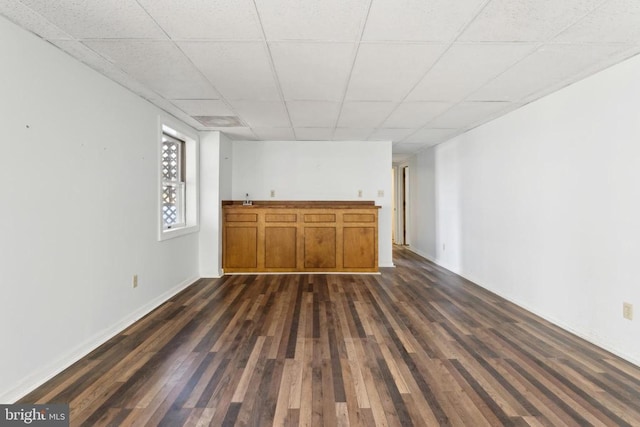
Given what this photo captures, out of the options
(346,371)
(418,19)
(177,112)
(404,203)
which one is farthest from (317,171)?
(346,371)

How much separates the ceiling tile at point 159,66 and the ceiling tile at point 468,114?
2.71 metres

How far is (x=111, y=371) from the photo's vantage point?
2.07 m

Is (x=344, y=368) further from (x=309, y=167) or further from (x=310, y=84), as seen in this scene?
(x=309, y=167)

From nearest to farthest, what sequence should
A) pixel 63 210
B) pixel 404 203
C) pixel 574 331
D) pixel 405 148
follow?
1. pixel 63 210
2. pixel 574 331
3. pixel 405 148
4. pixel 404 203

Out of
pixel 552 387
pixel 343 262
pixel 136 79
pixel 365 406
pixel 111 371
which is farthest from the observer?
pixel 343 262

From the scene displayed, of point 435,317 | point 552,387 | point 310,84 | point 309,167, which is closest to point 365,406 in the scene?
point 552,387

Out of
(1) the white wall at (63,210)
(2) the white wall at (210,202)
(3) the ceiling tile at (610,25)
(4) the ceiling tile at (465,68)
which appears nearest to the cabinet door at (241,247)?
(2) the white wall at (210,202)

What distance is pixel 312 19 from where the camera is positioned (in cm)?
180

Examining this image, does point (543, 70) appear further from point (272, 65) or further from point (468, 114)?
point (272, 65)

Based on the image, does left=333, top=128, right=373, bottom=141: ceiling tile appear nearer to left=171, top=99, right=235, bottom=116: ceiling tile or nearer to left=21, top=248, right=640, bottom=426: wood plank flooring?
left=171, top=99, right=235, bottom=116: ceiling tile

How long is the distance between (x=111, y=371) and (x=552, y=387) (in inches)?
114

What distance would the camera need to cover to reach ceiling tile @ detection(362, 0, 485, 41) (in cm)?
Result: 167

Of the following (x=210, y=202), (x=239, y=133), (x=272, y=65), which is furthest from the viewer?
(x=239, y=133)

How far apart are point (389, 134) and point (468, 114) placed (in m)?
1.32
